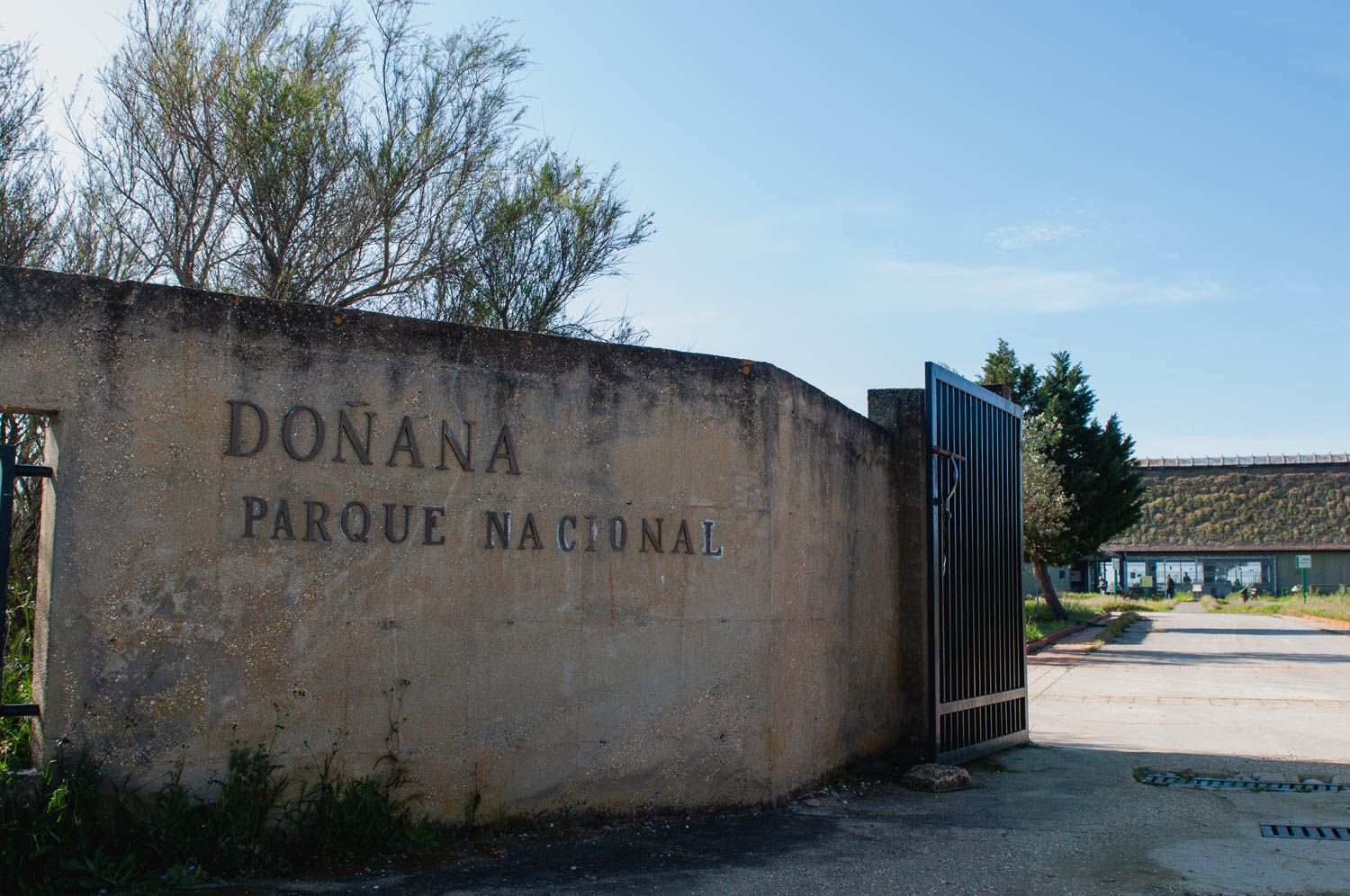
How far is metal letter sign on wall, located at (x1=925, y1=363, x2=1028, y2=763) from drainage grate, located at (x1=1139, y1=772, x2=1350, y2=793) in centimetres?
137

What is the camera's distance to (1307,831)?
6.69 metres

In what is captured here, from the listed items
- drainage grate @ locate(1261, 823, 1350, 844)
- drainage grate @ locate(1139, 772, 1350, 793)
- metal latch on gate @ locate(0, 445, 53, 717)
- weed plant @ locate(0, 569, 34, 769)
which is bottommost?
drainage grate @ locate(1139, 772, 1350, 793)

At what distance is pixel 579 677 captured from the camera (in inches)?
250

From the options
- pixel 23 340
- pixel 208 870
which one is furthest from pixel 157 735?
pixel 23 340

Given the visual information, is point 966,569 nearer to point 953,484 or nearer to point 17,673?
point 953,484

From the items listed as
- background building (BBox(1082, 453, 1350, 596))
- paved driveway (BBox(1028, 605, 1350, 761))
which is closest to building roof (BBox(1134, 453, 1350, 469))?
background building (BBox(1082, 453, 1350, 596))

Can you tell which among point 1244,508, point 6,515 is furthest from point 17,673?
point 1244,508

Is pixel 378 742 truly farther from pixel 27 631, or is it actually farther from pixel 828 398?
pixel 828 398

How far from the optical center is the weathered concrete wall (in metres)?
5.22

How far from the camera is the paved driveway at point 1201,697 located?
10.5m

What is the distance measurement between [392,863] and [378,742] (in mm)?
588

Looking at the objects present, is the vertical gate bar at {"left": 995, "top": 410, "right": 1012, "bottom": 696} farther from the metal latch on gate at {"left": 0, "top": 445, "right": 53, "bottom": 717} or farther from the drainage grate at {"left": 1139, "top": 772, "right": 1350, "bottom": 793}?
the metal latch on gate at {"left": 0, "top": 445, "right": 53, "bottom": 717}

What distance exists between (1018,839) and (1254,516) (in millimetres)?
60827

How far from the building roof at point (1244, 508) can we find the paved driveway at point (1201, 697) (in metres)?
35.3
